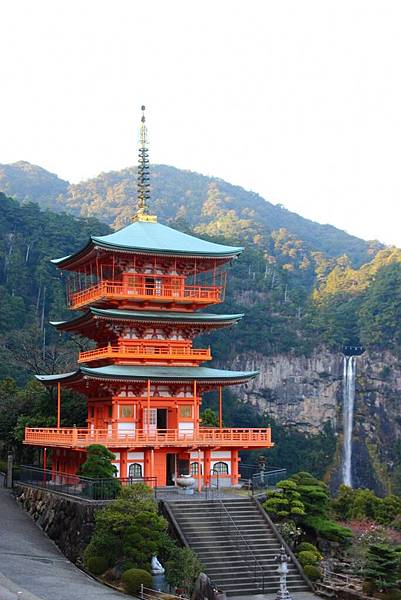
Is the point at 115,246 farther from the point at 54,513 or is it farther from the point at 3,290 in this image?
the point at 3,290

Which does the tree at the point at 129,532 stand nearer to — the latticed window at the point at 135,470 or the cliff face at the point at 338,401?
the latticed window at the point at 135,470

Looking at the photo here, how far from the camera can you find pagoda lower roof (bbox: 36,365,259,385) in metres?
32.1

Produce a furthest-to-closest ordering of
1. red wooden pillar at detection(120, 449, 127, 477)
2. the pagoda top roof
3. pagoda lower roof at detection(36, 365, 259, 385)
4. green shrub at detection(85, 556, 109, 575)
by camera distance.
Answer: the pagoda top roof < red wooden pillar at detection(120, 449, 127, 477) < pagoda lower roof at detection(36, 365, 259, 385) < green shrub at detection(85, 556, 109, 575)

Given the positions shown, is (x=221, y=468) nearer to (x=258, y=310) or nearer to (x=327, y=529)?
(x=327, y=529)

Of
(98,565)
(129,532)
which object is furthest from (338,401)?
(129,532)

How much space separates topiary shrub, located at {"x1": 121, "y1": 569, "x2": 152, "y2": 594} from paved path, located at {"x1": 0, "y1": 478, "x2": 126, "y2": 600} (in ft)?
1.43

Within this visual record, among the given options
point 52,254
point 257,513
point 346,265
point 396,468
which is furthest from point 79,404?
point 346,265

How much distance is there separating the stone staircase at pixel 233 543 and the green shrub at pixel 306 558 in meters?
0.48

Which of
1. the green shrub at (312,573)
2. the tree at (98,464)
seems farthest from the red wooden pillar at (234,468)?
the green shrub at (312,573)

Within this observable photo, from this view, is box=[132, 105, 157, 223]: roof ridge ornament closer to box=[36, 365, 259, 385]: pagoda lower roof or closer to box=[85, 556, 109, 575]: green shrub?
box=[36, 365, 259, 385]: pagoda lower roof

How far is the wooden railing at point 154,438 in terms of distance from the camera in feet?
104

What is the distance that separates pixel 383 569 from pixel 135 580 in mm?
6770

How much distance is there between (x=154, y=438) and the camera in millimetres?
32438

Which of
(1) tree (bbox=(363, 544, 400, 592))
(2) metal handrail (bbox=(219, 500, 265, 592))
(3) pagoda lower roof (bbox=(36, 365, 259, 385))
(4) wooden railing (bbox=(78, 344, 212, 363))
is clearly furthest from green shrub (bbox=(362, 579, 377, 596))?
(4) wooden railing (bbox=(78, 344, 212, 363))
